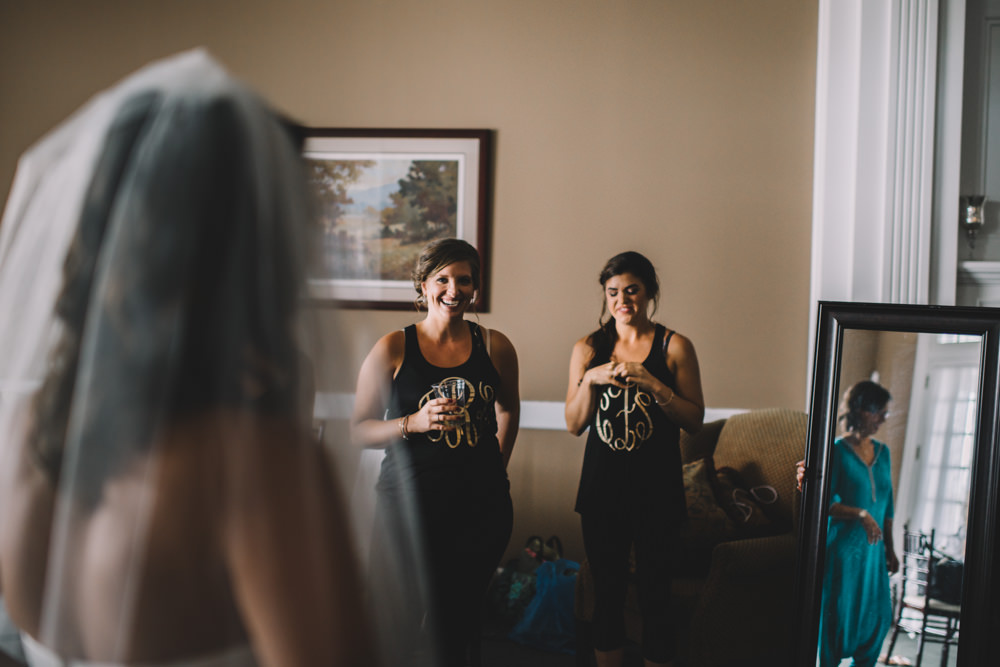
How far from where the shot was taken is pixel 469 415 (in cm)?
215

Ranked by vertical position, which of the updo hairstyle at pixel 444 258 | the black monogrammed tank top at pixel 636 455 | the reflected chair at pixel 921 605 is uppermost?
the updo hairstyle at pixel 444 258

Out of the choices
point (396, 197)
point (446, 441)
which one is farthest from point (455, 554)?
point (396, 197)

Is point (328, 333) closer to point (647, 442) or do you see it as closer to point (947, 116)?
point (647, 442)

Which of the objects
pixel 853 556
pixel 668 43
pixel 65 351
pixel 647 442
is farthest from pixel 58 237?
pixel 668 43

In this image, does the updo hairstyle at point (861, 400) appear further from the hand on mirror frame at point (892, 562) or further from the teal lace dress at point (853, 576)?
the hand on mirror frame at point (892, 562)

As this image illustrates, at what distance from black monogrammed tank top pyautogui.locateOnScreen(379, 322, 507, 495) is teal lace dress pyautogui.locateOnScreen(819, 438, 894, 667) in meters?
1.10

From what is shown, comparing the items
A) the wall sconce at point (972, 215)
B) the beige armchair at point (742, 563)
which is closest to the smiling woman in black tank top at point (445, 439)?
the beige armchair at point (742, 563)

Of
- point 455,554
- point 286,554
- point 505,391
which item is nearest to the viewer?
point 286,554

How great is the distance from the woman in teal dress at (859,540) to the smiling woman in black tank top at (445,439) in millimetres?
1081

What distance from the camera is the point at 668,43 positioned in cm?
341

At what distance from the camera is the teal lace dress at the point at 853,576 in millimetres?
2234

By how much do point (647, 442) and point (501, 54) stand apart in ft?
7.13

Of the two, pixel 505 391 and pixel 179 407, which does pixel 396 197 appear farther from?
pixel 179 407

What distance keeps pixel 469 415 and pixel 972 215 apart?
2399 mm
